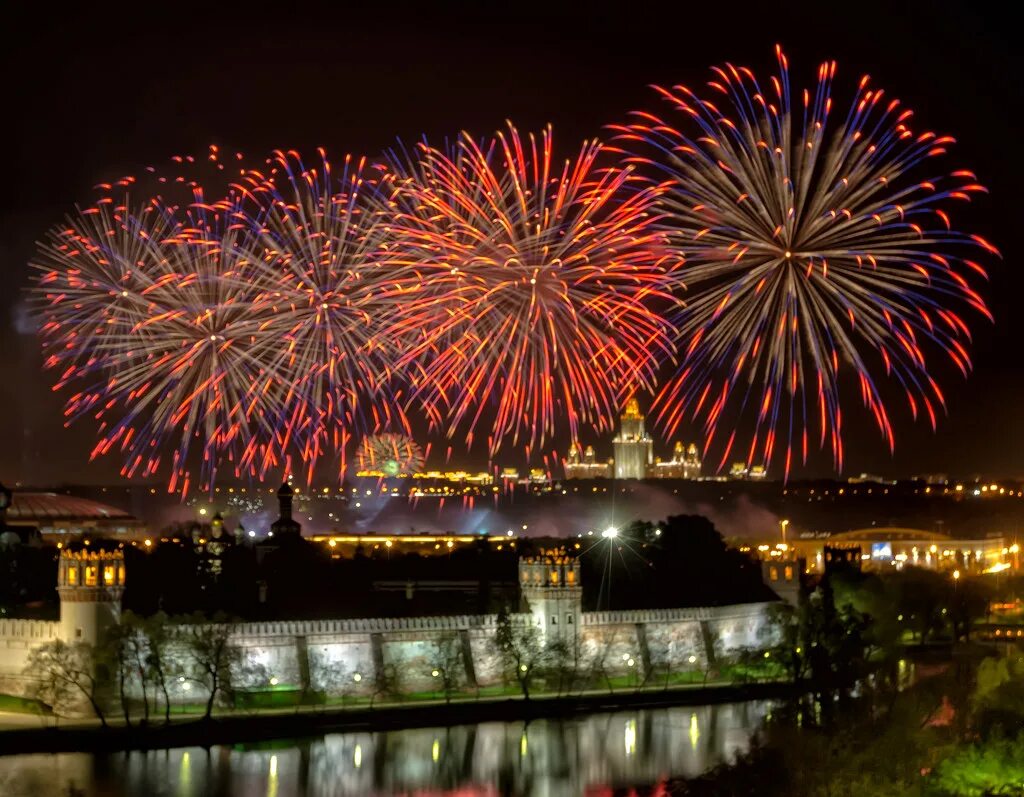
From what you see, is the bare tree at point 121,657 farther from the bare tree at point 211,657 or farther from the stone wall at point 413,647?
the stone wall at point 413,647

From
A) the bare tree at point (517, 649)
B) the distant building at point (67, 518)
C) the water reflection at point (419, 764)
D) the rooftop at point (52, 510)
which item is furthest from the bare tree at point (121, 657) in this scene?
the rooftop at point (52, 510)

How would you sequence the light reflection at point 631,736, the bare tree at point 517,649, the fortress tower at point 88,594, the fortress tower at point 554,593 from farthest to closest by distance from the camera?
the fortress tower at point 554,593 < the bare tree at point 517,649 < the fortress tower at point 88,594 < the light reflection at point 631,736

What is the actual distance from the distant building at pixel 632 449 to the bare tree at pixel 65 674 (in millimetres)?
109496

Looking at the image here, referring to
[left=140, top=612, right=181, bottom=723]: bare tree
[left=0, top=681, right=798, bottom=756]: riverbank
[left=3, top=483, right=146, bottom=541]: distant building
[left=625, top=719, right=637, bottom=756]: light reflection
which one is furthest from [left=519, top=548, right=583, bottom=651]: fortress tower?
[left=3, top=483, right=146, bottom=541]: distant building

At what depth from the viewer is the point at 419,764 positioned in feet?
113

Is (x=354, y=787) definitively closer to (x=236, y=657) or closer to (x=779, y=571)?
(x=236, y=657)

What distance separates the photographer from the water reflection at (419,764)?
32.0 m

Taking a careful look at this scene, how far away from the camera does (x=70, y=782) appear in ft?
104

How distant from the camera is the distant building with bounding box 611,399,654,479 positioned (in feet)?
482

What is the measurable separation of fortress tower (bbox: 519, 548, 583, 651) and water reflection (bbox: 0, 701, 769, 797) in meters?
5.63

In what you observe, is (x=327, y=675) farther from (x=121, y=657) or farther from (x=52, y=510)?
(x=52, y=510)

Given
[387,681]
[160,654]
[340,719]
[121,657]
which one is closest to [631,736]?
[340,719]

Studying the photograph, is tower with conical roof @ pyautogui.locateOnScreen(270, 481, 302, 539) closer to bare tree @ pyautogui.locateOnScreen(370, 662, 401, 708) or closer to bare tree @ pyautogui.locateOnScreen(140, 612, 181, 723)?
bare tree @ pyautogui.locateOnScreen(370, 662, 401, 708)

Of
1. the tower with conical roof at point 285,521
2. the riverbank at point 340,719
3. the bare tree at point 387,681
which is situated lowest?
the riverbank at point 340,719
